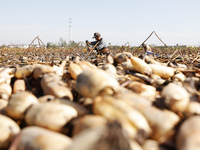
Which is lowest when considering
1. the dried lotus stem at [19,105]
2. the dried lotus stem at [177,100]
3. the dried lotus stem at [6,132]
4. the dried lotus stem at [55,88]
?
the dried lotus stem at [6,132]

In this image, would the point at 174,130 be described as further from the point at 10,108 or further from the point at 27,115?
the point at 10,108

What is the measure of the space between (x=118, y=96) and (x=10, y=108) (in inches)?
31.5

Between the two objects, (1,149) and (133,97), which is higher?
(133,97)

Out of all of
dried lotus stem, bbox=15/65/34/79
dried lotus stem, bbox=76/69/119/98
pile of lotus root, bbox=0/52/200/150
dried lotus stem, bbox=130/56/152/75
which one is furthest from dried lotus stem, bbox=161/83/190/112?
dried lotus stem, bbox=15/65/34/79

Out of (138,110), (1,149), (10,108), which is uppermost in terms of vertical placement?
(138,110)

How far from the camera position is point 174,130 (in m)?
→ 1.25

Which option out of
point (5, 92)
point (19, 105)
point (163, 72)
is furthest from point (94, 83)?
point (163, 72)

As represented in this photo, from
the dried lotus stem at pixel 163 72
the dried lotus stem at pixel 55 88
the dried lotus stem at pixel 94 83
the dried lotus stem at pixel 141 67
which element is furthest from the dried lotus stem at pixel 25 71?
the dried lotus stem at pixel 163 72

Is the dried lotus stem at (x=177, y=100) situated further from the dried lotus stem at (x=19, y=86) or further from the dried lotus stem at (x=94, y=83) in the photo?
the dried lotus stem at (x=19, y=86)

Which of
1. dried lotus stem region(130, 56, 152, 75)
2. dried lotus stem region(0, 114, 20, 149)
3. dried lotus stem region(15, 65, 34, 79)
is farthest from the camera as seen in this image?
dried lotus stem region(130, 56, 152, 75)

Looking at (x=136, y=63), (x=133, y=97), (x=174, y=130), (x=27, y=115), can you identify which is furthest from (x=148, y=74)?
(x=27, y=115)

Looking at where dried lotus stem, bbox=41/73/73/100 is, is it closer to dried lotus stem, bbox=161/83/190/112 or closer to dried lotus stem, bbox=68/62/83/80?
dried lotus stem, bbox=68/62/83/80

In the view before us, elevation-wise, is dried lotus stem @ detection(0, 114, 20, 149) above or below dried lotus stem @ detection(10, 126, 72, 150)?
below

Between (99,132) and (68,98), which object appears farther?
(68,98)
